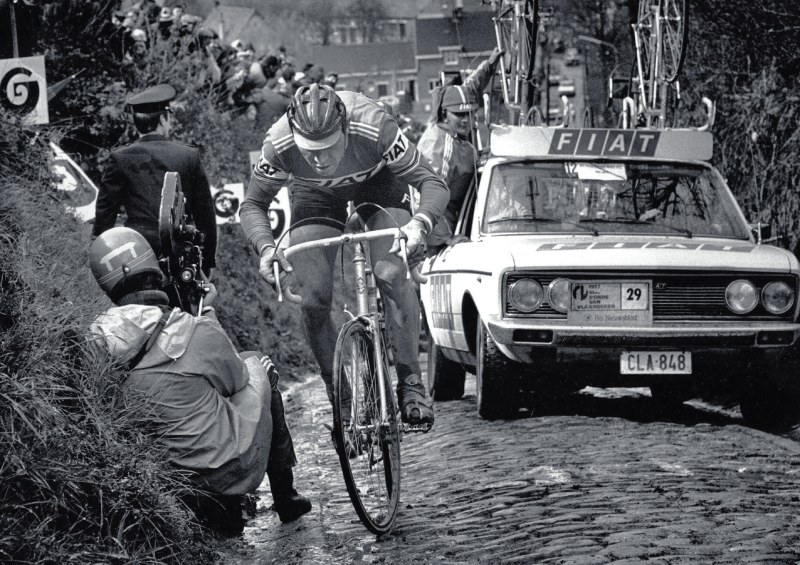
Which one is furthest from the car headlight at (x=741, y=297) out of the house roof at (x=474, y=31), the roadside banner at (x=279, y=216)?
the roadside banner at (x=279, y=216)

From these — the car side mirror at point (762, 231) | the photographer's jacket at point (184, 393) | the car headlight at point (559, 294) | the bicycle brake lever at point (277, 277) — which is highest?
the bicycle brake lever at point (277, 277)

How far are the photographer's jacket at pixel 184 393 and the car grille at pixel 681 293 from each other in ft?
10.9

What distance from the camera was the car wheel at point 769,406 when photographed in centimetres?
910

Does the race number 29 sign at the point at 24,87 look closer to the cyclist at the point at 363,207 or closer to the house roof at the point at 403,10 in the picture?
the cyclist at the point at 363,207

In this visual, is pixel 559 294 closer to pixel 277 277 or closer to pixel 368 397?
pixel 368 397

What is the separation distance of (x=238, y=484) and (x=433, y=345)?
5.64m

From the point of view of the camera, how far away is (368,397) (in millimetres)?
6250

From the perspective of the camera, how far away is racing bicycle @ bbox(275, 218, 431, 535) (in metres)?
6.07

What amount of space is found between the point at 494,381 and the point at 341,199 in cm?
246

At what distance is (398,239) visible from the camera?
6188 mm

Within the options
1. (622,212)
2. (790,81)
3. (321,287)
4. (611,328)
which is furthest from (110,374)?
(790,81)

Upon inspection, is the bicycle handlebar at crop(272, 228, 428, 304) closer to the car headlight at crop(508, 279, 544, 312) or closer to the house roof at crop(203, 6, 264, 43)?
the car headlight at crop(508, 279, 544, 312)

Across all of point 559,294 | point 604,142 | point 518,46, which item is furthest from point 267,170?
point 518,46

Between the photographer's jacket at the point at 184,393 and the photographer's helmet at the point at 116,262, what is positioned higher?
the photographer's helmet at the point at 116,262
